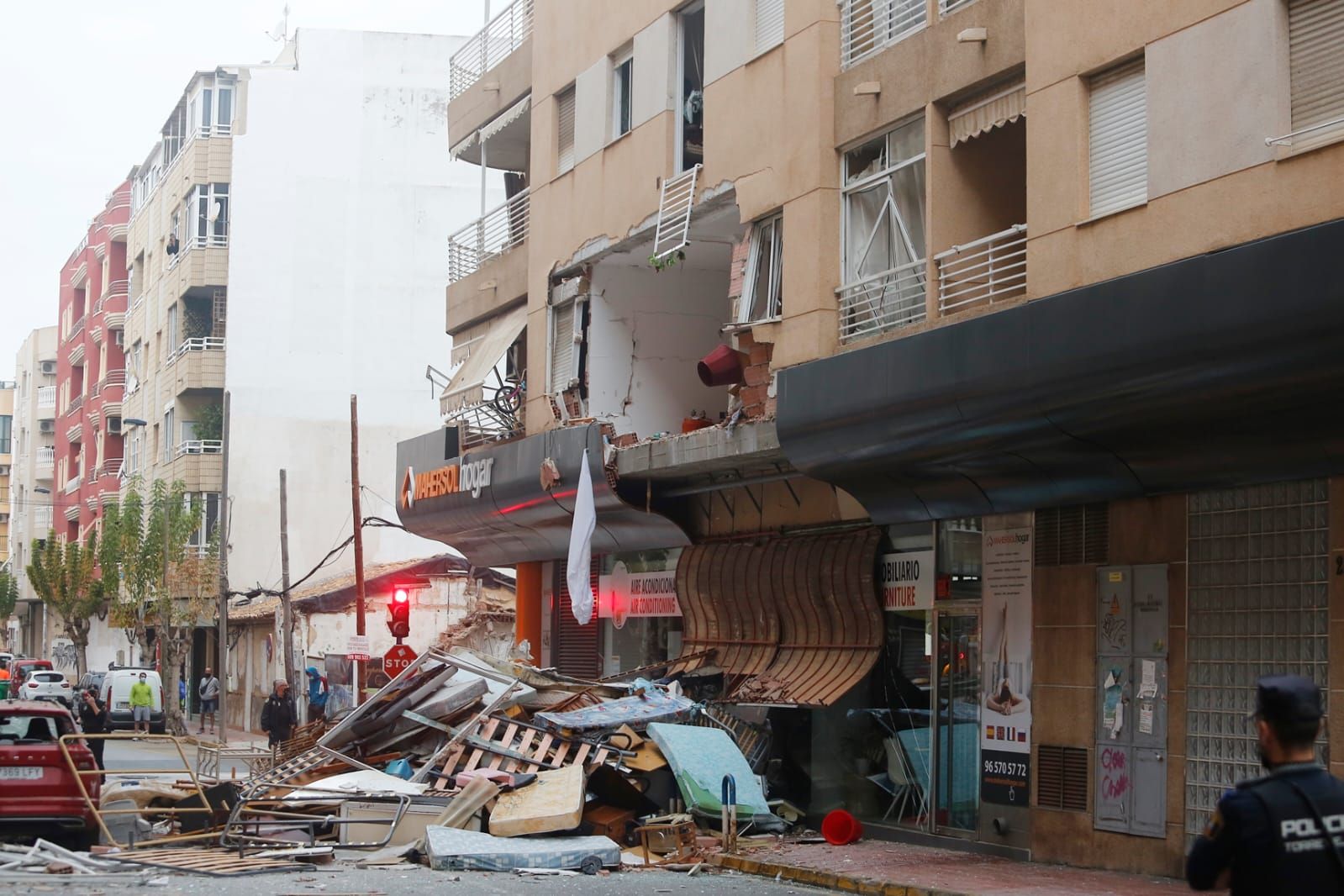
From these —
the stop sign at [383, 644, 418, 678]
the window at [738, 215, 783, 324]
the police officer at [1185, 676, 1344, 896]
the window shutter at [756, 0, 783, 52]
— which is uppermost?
the window shutter at [756, 0, 783, 52]

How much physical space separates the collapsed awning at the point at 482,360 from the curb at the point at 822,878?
1181 centimetres

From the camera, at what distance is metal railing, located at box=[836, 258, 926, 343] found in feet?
58.9

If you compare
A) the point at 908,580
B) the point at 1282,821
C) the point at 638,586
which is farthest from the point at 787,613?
the point at 1282,821

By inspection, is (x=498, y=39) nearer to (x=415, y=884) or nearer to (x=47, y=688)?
(x=415, y=884)

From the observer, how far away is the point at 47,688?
149 feet

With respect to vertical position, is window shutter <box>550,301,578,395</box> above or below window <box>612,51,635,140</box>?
below

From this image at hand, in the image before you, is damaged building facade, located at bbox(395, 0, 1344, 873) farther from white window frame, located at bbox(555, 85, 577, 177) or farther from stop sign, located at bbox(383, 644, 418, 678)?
stop sign, located at bbox(383, 644, 418, 678)

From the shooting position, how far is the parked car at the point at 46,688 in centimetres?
4128

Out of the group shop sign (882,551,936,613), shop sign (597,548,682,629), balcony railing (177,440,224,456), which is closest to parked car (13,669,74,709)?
balcony railing (177,440,224,456)

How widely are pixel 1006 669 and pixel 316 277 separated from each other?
4204cm

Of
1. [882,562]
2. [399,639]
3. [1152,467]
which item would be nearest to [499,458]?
[399,639]

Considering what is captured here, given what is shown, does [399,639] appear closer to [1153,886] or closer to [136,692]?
[136,692]

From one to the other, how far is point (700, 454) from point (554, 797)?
490 cm

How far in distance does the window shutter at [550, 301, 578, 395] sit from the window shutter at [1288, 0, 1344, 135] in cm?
1343
